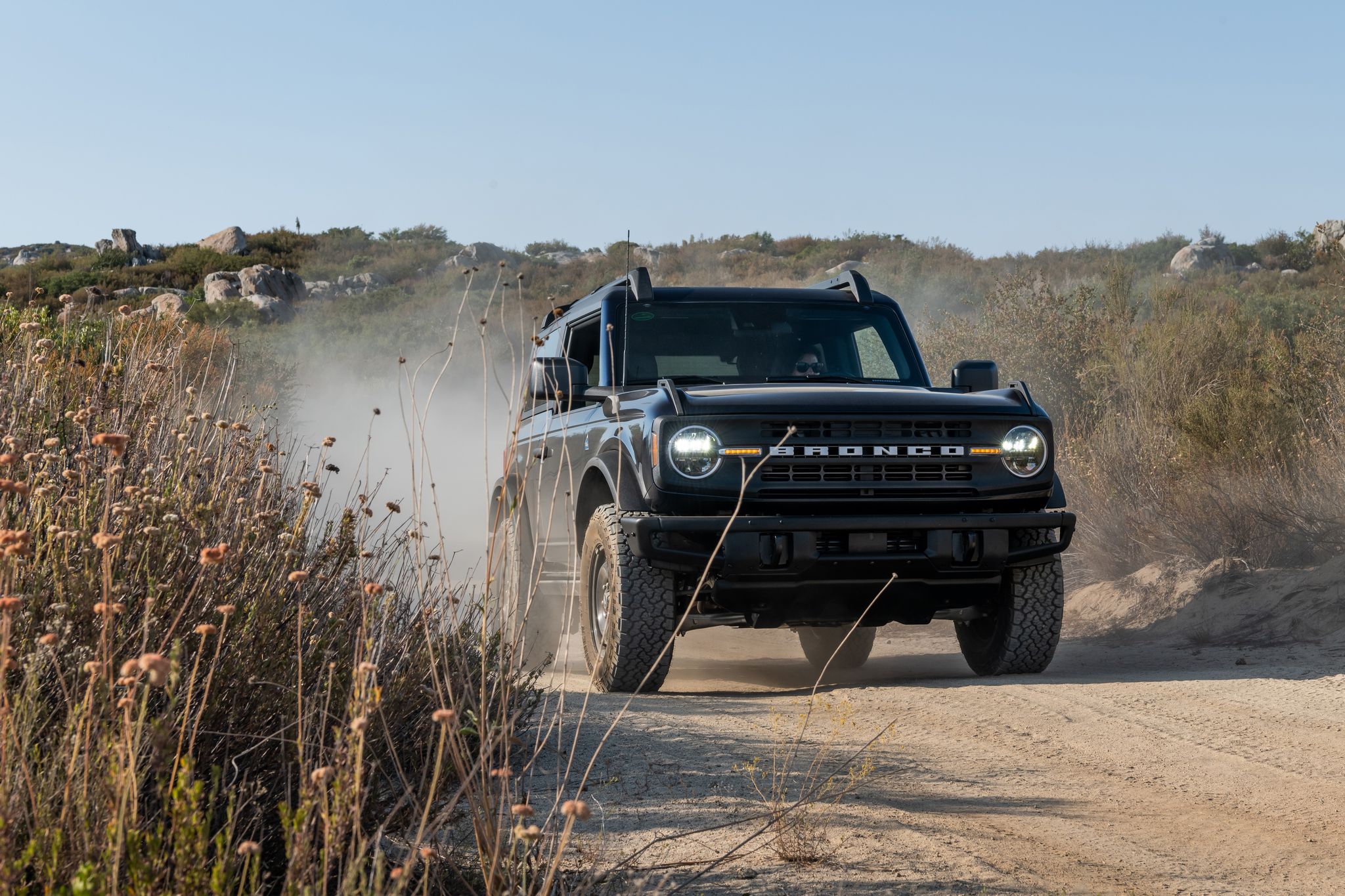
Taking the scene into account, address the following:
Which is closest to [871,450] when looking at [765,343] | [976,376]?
[976,376]

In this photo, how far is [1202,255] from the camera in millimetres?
40375

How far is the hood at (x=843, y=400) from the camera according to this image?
5676 millimetres

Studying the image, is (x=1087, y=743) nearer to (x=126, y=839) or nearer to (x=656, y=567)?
(x=656, y=567)

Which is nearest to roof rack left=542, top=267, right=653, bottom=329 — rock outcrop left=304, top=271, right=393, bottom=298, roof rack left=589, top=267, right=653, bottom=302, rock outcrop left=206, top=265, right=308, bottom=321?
roof rack left=589, top=267, right=653, bottom=302

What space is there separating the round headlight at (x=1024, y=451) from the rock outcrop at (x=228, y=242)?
50.7 metres

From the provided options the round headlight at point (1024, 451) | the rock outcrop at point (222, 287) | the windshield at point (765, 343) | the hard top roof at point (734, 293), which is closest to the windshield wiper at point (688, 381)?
the windshield at point (765, 343)

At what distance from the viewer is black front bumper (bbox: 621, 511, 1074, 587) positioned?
5.57m

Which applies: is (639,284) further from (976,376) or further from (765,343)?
(976,376)

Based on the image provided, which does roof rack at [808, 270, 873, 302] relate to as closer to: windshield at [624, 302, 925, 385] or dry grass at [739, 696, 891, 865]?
windshield at [624, 302, 925, 385]

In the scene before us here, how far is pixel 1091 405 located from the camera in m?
15.6

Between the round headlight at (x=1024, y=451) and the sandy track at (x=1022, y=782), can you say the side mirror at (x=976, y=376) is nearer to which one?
the round headlight at (x=1024, y=451)

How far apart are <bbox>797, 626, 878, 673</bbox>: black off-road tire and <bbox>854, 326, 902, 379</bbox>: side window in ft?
5.12

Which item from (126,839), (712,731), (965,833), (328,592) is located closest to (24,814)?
(126,839)

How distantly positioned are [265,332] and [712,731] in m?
34.5
